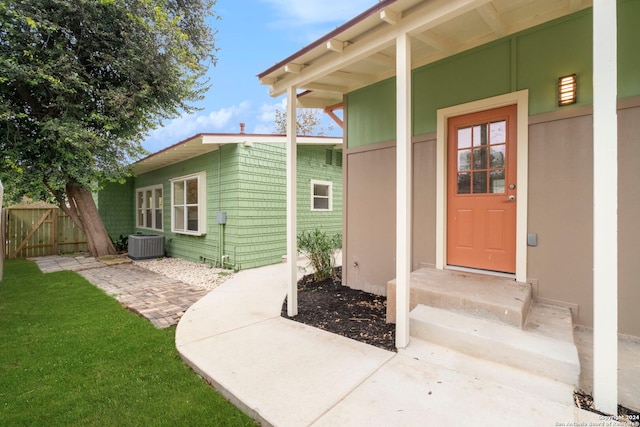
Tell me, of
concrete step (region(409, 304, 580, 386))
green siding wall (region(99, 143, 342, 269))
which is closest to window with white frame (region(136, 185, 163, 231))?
green siding wall (region(99, 143, 342, 269))

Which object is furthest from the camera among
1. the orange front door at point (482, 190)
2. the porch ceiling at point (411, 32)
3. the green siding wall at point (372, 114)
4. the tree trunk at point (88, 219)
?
the tree trunk at point (88, 219)

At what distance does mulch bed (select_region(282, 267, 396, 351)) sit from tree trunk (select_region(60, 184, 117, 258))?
6.66 m

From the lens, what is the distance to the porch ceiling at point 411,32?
8.07 ft

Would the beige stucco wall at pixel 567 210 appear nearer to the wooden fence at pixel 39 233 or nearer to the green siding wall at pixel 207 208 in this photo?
the green siding wall at pixel 207 208

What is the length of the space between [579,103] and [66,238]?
41.2 ft

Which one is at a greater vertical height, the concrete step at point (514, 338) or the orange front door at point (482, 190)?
the orange front door at point (482, 190)

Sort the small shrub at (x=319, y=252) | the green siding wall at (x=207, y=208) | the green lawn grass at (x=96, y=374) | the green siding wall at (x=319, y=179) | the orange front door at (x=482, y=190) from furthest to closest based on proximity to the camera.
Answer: the green siding wall at (x=319, y=179)
the green siding wall at (x=207, y=208)
the small shrub at (x=319, y=252)
the orange front door at (x=482, y=190)
the green lawn grass at (x=96, y=374)

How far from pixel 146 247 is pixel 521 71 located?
8789mm

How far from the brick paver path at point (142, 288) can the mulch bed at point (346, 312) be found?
4.86 feet

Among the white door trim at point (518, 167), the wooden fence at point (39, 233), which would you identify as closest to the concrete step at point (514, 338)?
the white door trim at point (518, 167)

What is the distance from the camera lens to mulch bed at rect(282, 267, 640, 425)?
2.46 meters

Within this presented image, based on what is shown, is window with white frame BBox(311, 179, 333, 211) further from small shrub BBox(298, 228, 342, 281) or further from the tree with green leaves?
the tree with green leaves

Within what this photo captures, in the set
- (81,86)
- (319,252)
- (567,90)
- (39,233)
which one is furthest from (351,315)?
(39,233)

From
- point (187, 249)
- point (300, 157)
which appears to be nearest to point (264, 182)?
point (300, 157)
